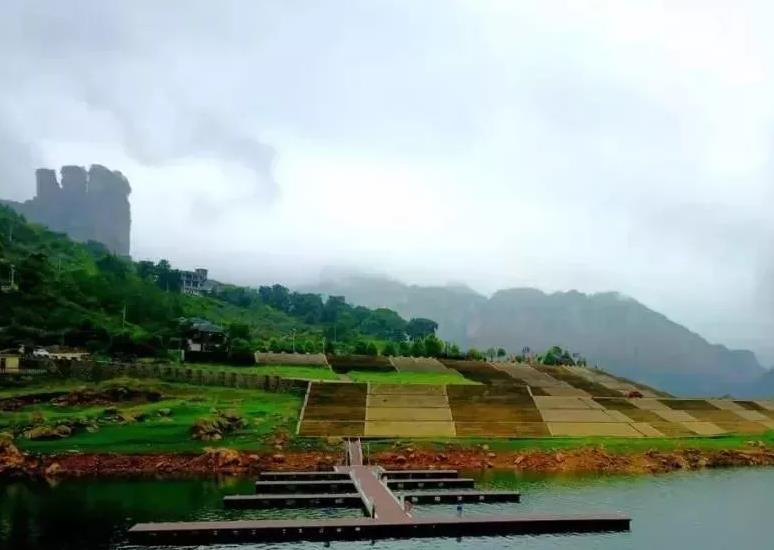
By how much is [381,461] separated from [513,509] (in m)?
18.1

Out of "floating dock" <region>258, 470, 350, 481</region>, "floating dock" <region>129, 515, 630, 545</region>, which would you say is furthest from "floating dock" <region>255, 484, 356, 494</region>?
"floating dock" <region>129, 515, 630, 545</region>

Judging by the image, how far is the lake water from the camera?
37125mm

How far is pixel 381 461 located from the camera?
60.8 m

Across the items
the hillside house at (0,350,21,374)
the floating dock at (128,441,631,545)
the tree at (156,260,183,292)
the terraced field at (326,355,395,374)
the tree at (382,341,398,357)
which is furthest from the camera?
the tree at (156,260,183,292)

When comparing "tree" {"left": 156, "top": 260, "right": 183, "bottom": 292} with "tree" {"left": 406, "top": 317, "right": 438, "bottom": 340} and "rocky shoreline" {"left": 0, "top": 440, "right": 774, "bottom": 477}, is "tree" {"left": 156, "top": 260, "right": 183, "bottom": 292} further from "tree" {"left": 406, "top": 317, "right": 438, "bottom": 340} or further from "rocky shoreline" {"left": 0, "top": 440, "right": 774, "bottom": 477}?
"rocky shoreline" {"left": 0, "top": 440, "right": 774, "bottom": 477}

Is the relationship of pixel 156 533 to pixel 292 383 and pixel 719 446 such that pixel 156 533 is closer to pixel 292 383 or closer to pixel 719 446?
pixel 292 383

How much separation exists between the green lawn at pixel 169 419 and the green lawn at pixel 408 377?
17698 mm

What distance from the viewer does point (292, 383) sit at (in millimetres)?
80875

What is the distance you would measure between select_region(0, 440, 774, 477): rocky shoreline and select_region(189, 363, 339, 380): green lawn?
30459mm

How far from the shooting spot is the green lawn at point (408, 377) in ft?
305

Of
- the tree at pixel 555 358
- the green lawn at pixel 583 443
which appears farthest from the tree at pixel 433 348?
the green lawn at pixel 583 443

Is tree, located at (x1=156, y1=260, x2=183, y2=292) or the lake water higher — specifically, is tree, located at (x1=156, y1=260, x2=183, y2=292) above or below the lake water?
above

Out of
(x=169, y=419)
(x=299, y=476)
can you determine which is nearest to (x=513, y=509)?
(x=299, y=476)

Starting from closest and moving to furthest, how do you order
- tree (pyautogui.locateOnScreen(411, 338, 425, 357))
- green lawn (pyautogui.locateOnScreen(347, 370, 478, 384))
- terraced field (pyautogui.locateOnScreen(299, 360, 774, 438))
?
1. terraced field (pyautogui.locateOnScreen(299, 360, 774, 438))
2. green lawn (pyautogui.locateOnScreen(347, 370, 478, 384))
3. tree (pyautogui.locateOnScreen(411, 338, 425, 357))
